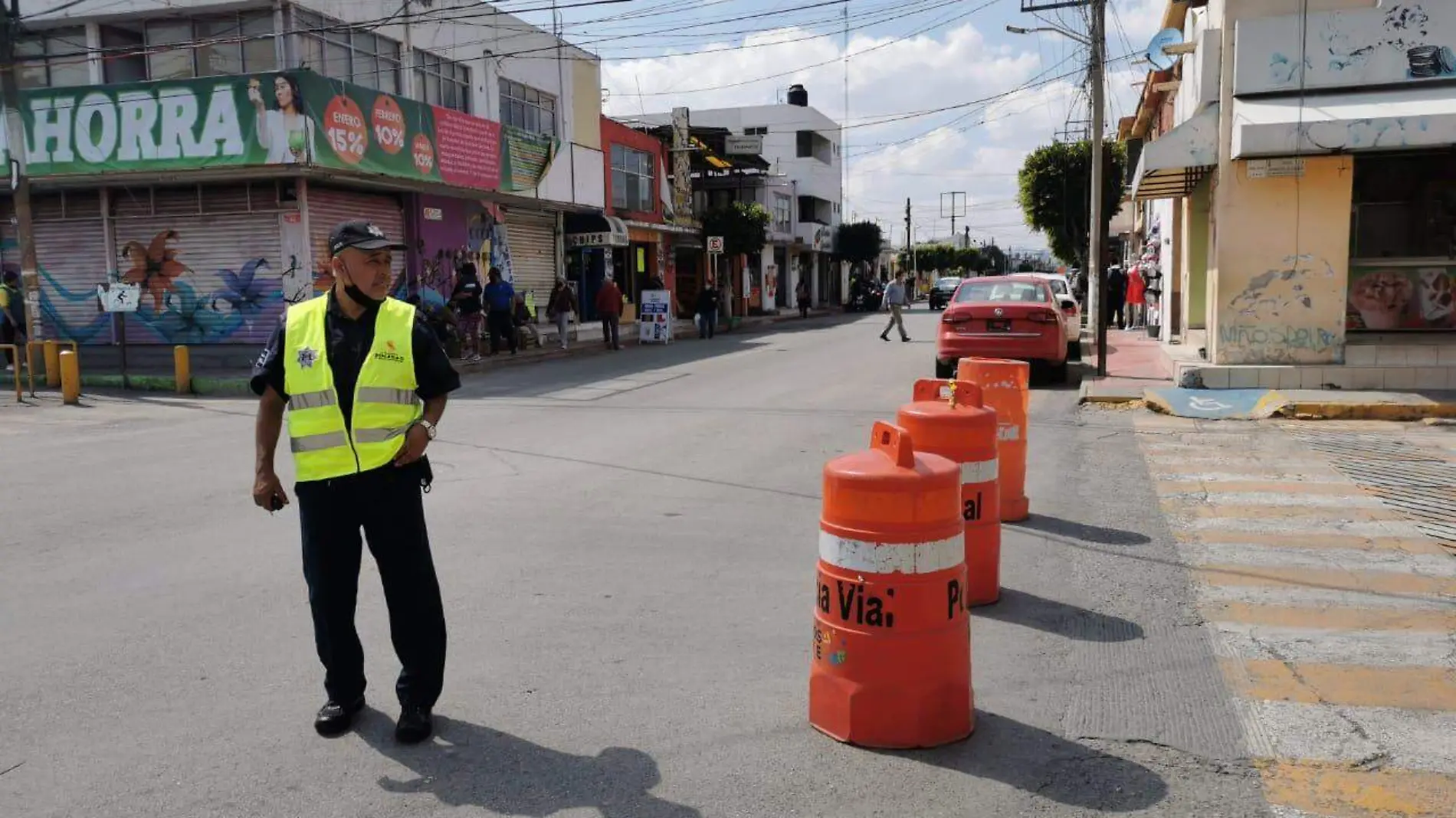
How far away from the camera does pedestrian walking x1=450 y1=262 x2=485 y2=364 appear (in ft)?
68.5

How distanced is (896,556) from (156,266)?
2010 centimetres

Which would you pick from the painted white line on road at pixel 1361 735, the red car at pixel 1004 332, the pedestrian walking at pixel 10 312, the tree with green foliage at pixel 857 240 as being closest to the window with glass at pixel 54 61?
the pedestrian walking at pixel 10 312

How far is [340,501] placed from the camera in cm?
389

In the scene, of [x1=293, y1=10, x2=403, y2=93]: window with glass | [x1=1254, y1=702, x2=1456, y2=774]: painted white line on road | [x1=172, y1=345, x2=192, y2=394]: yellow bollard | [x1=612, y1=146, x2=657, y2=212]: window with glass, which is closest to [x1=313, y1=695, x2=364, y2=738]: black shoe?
[x1=1254, y1=702, x2=1456, y2=774]: painted white line on road

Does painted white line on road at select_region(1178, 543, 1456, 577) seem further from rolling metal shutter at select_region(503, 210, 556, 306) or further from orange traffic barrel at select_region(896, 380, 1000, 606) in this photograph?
rolling metal shutter at select_region(503, 210, 556, 306)

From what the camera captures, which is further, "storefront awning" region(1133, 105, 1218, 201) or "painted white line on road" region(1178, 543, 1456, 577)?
"storefront awning" region(1133, 105, 1218, 201)

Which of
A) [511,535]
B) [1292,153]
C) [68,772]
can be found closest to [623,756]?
[68,772]

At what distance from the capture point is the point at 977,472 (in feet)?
17.4

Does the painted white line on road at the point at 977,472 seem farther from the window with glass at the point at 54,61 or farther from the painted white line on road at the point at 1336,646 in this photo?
the window with glass at the point at 54,61

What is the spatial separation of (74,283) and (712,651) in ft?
67.2

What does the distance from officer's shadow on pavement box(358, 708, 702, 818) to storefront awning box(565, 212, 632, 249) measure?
25.0 meters

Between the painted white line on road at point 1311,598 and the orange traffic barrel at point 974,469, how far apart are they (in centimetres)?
118

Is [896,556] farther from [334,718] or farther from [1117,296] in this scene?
[1117,296]

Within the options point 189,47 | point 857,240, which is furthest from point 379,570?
point 857,240
